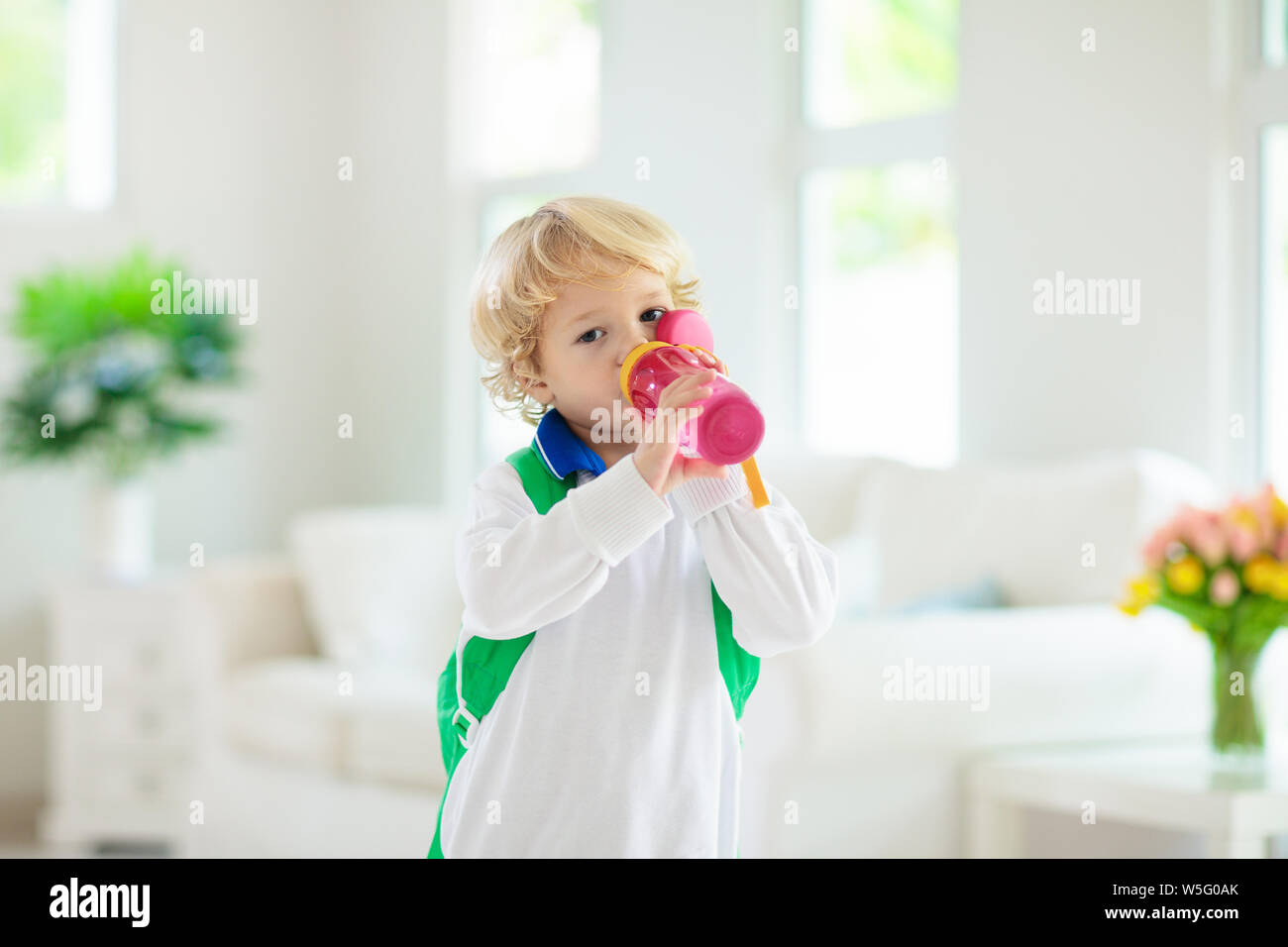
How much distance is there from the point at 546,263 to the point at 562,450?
0.12 m

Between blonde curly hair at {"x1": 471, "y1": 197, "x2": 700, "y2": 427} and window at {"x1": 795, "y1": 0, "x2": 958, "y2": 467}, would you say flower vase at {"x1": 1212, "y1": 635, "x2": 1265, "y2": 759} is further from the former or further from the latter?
blonde curly hair at {"x1": 471, "y1": 197, "x2": 700, "y2": 427}

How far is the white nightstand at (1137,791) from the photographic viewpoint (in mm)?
1992

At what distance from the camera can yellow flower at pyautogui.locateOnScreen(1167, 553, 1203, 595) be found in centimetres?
214

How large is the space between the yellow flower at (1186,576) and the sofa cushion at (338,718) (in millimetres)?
1318

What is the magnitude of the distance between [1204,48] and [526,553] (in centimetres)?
231

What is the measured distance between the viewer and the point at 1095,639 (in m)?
2.34

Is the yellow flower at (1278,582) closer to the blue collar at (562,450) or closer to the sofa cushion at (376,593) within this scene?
the blue collar at (562,450)

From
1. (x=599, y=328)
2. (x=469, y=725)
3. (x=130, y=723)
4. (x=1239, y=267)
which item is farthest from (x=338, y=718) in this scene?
(x=599, y=328)

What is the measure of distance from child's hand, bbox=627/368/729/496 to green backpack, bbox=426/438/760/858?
9 centimetres

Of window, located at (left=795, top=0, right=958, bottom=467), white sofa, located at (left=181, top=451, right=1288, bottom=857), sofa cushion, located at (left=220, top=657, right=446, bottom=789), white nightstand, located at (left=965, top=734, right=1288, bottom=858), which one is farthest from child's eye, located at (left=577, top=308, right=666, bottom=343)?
window, located at (left=795, top=0, right=958, bottom=467)

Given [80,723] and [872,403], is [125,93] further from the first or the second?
[872,403]

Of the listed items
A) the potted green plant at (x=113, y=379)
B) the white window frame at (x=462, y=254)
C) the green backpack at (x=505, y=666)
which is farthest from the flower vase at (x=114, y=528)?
the green backpack at (x=505, y=666)
